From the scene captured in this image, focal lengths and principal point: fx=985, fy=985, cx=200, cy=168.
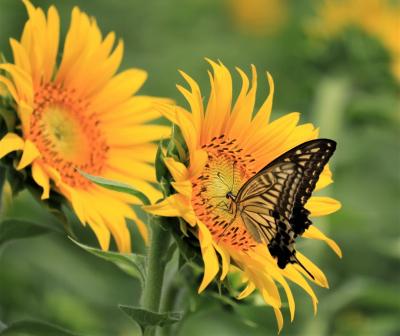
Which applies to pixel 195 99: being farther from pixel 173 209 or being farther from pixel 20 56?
pixel 20 56

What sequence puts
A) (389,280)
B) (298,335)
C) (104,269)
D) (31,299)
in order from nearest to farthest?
(31,299)
(298,335)
(104,269)
(389,280)

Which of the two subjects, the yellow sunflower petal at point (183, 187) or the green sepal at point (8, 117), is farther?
the green sepal at point (8, 117)

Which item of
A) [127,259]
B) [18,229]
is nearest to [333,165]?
[18,229]

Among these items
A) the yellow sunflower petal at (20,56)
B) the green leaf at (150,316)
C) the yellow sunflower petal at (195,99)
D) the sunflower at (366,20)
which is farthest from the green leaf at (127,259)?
the sunflower at (366,20)

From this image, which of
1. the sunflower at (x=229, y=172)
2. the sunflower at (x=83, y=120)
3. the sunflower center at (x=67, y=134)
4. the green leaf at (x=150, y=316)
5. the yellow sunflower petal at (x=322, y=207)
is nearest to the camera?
the green leaf at (x=150, y=316)

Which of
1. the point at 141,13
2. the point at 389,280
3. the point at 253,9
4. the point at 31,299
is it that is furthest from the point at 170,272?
the point at 253,9

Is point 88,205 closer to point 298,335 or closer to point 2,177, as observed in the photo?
→ point 2,177

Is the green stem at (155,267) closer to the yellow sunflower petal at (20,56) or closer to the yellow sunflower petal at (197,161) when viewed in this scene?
the yellow sunflower petal at (197,161)
